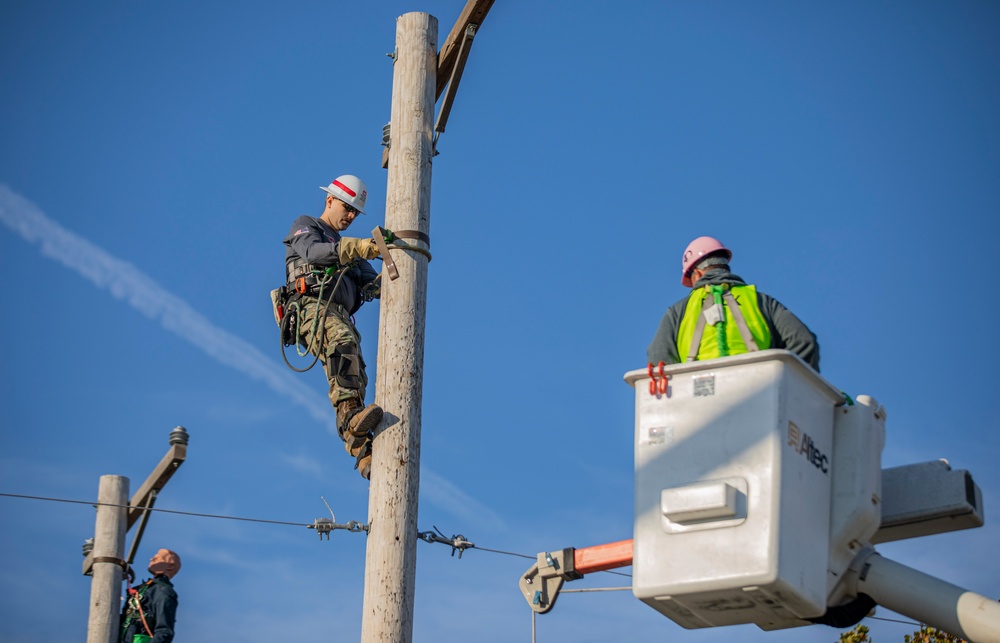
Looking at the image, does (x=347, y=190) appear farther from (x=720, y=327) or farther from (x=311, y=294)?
(x=720, y=327)

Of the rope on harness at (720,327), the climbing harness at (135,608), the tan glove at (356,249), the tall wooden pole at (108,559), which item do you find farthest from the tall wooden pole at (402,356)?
the tall wooden pole at (108,559)

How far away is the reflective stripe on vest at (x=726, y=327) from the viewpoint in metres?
6.70

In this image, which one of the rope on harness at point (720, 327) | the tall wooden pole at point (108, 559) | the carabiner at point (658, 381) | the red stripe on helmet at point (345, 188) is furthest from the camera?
the tall wooden pole at point (108, 559)

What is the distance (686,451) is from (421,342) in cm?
235

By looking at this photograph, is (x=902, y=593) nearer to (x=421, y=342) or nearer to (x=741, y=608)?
(x=741, y=608)

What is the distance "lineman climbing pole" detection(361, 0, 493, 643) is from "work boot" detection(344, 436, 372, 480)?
0.18 meters

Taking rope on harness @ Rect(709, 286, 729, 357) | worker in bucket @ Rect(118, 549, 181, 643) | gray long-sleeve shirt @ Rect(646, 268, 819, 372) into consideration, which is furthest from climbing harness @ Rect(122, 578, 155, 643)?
rope on harness @ Rect(709, 286, 729, 357)

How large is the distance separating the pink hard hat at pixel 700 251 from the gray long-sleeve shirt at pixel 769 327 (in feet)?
0.40

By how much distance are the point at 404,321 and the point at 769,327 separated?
227 centimetres

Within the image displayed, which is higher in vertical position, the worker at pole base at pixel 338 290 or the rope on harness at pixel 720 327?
the worker at pole base at pixel 338 290

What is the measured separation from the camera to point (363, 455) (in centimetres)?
838

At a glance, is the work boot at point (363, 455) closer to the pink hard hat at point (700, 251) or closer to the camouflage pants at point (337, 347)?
the camouflage pants at point (337, 347)

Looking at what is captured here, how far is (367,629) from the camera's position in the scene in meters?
7.71

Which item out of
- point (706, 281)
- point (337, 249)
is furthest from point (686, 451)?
point (337, 249)
